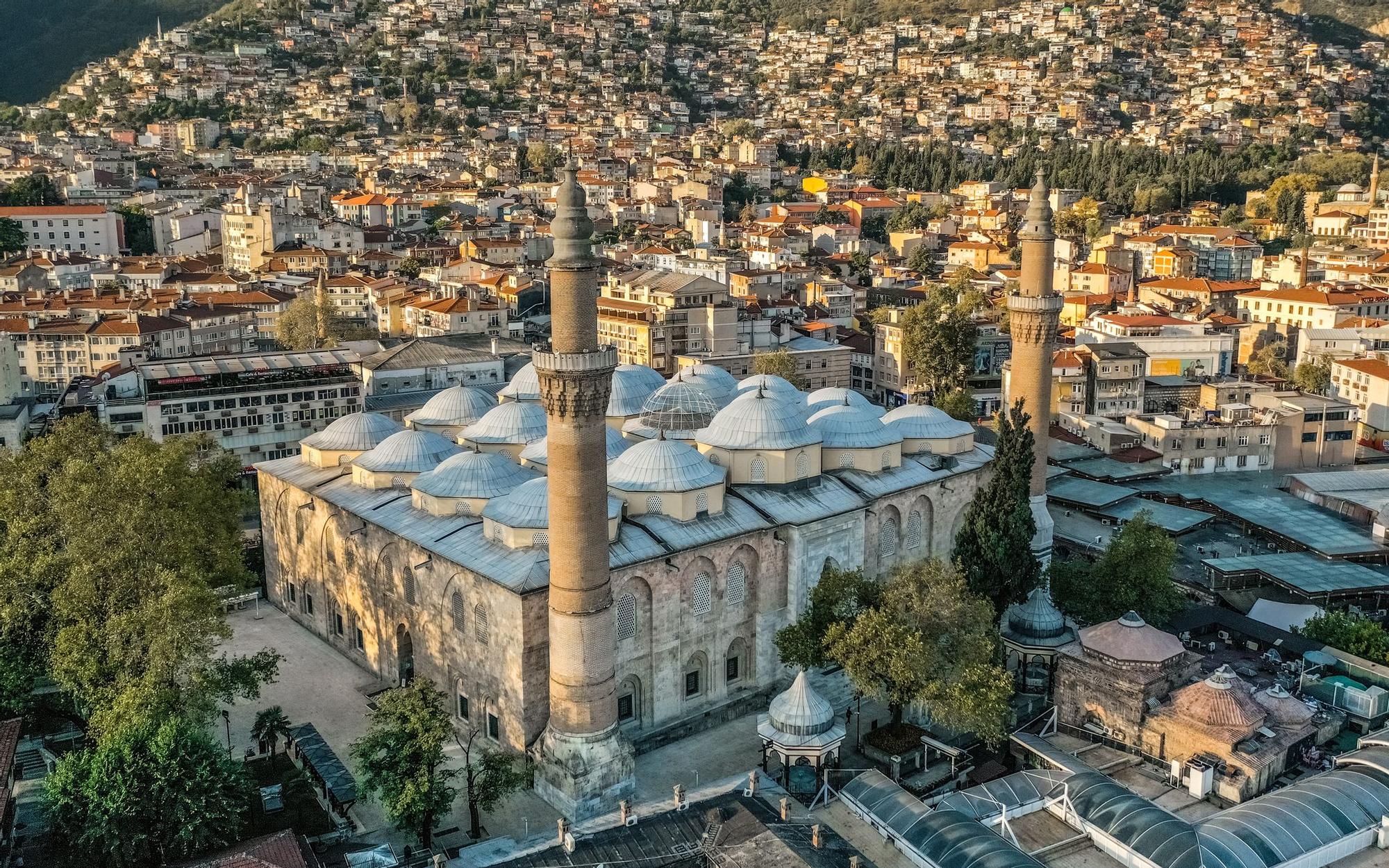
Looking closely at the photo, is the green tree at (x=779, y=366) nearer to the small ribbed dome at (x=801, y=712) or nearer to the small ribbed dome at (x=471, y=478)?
the small ribbed dome at (x=471, y=478)

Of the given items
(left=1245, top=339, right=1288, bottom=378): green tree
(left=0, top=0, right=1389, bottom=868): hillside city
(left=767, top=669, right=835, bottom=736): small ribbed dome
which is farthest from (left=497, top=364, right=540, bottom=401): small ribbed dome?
(left=1245, top=339, right=1288, bottom=378): green tree

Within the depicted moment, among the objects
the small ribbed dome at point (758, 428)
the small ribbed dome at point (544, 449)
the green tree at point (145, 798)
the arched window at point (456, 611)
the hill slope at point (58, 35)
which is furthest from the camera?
the hill slope at point (58, 35)

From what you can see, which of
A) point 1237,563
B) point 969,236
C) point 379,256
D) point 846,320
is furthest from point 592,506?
point 969,236

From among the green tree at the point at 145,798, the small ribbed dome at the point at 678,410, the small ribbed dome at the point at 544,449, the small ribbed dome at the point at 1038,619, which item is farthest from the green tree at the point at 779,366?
the green tree at the point at 145,798

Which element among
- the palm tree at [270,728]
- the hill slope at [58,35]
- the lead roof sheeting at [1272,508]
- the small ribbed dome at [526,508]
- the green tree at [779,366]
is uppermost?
the hill slope at [58,35]

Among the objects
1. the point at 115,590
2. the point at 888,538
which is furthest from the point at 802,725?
the point at 115,590

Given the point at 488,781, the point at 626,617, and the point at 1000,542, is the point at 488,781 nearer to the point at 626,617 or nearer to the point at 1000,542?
the point at 626,617
